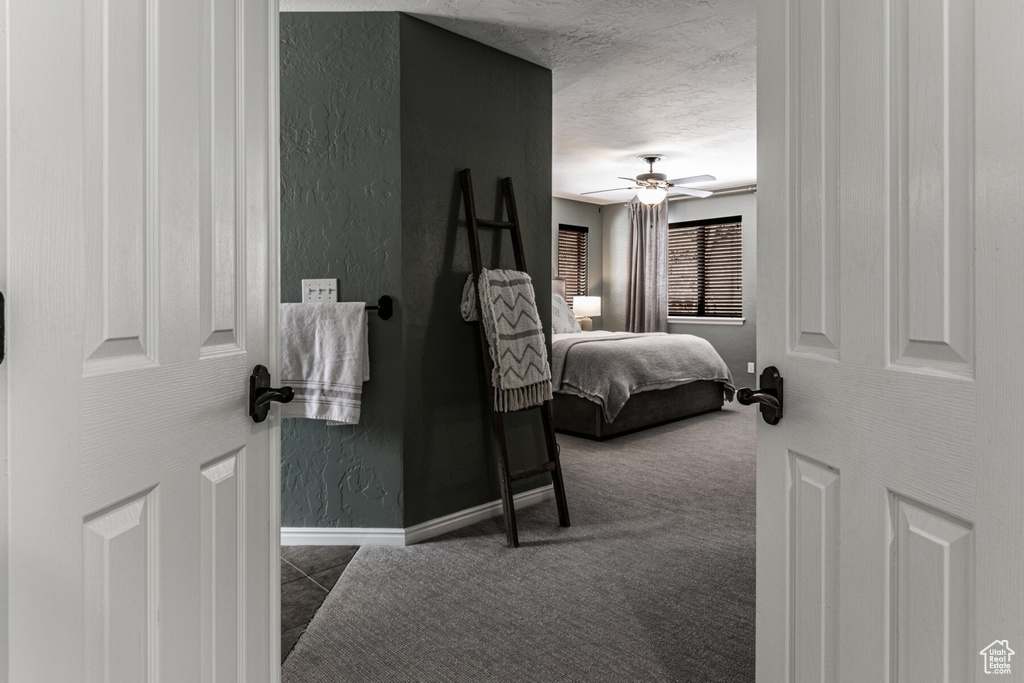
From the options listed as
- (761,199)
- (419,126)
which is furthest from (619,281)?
(761,199)

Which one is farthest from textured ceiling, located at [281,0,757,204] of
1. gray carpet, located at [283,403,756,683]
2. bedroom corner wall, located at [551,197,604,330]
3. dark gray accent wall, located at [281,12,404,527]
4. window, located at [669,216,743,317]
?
gray carpet, located at [283,403,756,683]

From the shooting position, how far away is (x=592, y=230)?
26.4 feet

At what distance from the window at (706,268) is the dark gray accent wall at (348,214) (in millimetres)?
5476

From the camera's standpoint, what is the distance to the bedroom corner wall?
771cm

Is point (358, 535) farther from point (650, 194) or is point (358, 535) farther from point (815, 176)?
point (650, 194)

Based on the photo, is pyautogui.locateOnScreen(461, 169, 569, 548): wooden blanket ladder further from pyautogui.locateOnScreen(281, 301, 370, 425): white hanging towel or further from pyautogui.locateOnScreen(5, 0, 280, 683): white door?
pyautogui.locateOnScreen(5, 0, 280, 683): white door

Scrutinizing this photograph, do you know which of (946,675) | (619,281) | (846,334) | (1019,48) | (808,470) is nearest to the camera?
(1019,48)

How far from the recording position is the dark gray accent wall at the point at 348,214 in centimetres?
269

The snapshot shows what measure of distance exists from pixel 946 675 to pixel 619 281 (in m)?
7.46

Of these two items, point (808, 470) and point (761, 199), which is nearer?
point (808, 470)

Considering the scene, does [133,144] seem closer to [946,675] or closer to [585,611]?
[946,675]

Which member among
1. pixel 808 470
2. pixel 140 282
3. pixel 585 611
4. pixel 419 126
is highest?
pixel 419 126

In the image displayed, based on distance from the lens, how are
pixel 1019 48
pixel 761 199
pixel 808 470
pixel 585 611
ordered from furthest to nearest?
pixel 585 611 < pixel 761 199 < pixel 808 470 < pixel 1019 48

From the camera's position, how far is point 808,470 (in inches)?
40.6
